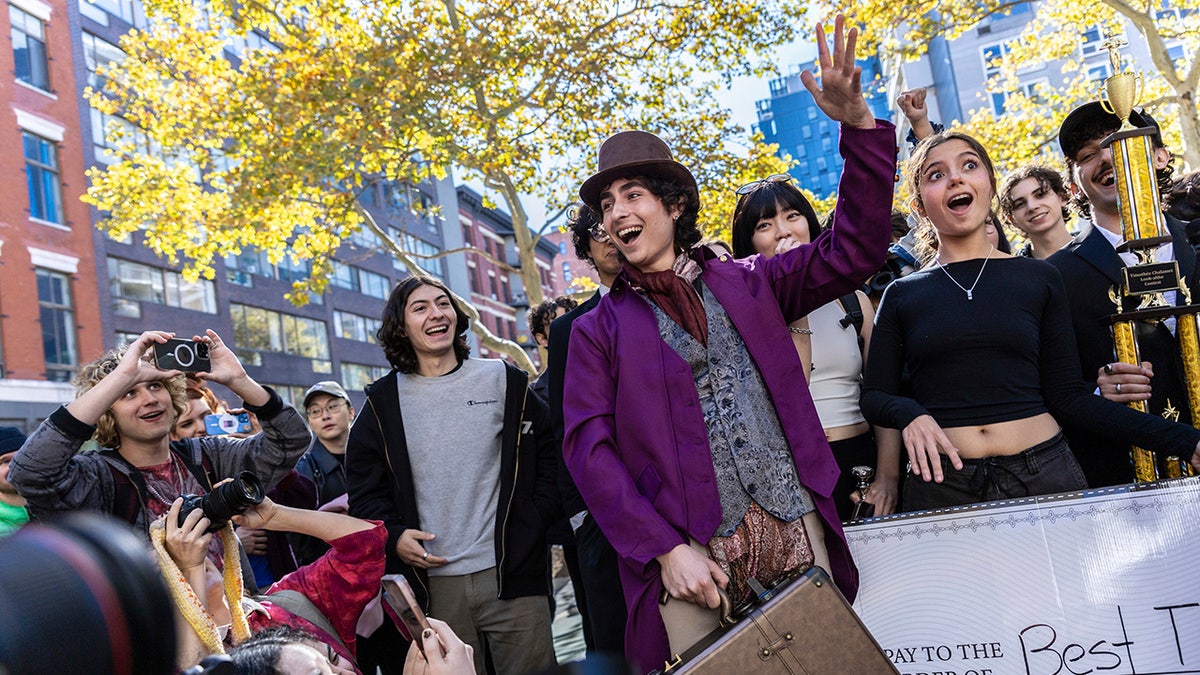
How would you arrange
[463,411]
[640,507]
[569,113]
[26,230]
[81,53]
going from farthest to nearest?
[81,53] < [26,230] < [569,113] < [463,411] < [640,507]

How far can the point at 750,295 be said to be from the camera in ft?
9.25

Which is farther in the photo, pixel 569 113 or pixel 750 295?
pixel 569 113

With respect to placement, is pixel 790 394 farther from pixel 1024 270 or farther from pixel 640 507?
pixel 1024 270

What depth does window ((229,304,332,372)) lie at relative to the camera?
107 ft

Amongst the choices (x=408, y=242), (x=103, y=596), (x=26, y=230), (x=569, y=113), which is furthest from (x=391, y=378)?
(x=408, y=242)

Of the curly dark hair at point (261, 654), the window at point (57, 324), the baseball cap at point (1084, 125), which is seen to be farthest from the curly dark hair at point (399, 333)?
Result: the window at point (57, 324)

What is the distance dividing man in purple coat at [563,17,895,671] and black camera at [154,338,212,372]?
65.1 inches

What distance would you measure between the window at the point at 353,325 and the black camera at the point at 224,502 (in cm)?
3744

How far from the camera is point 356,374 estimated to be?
137 ft

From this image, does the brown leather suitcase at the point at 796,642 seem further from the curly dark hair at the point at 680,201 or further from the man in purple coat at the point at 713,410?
the curly dark hair at the point at 680,201

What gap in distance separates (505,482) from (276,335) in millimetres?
32704

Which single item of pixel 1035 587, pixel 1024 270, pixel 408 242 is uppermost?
pixel 408 242

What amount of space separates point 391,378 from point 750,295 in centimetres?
217

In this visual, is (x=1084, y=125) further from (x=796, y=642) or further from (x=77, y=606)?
(x=77, y=606)
